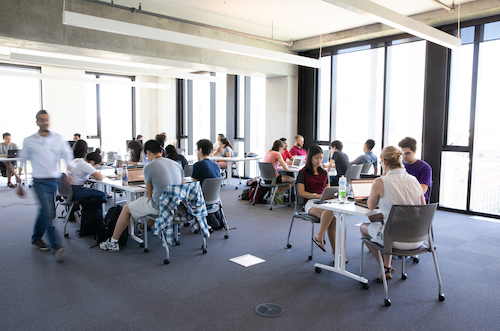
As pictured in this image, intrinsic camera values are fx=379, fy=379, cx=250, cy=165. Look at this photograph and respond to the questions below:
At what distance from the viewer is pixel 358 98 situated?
27.4ft

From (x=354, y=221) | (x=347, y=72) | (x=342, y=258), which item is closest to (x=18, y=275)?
(x=342, y=258)

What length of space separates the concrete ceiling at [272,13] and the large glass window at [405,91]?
2.66 ft

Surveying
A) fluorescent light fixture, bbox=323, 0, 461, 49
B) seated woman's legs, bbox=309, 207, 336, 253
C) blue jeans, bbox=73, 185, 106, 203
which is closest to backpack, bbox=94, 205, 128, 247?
Result: blue jeans, bbox=73, 185, 106, 203

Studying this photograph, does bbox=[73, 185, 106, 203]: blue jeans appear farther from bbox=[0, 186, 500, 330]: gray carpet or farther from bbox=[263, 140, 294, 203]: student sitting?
bbox=[263, 140, 294, 203]: student sitting

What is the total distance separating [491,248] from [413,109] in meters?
3.43

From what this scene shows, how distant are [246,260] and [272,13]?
4.56 m

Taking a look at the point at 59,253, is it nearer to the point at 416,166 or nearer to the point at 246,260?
the point at 246,260

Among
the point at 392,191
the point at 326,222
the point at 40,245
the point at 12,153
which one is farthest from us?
the point at 12,153

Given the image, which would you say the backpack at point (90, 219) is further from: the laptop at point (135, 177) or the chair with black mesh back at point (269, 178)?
the chair with black mesh back at point (269, 178)

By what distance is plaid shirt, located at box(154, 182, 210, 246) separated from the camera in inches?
154

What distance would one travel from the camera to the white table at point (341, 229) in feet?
11.0

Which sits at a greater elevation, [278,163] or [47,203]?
[278,163]

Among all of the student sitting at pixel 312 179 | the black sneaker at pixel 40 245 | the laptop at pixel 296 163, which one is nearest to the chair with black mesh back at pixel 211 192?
the student sitting at pixel 312 179

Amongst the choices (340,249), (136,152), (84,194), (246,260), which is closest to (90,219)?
(84,194)
